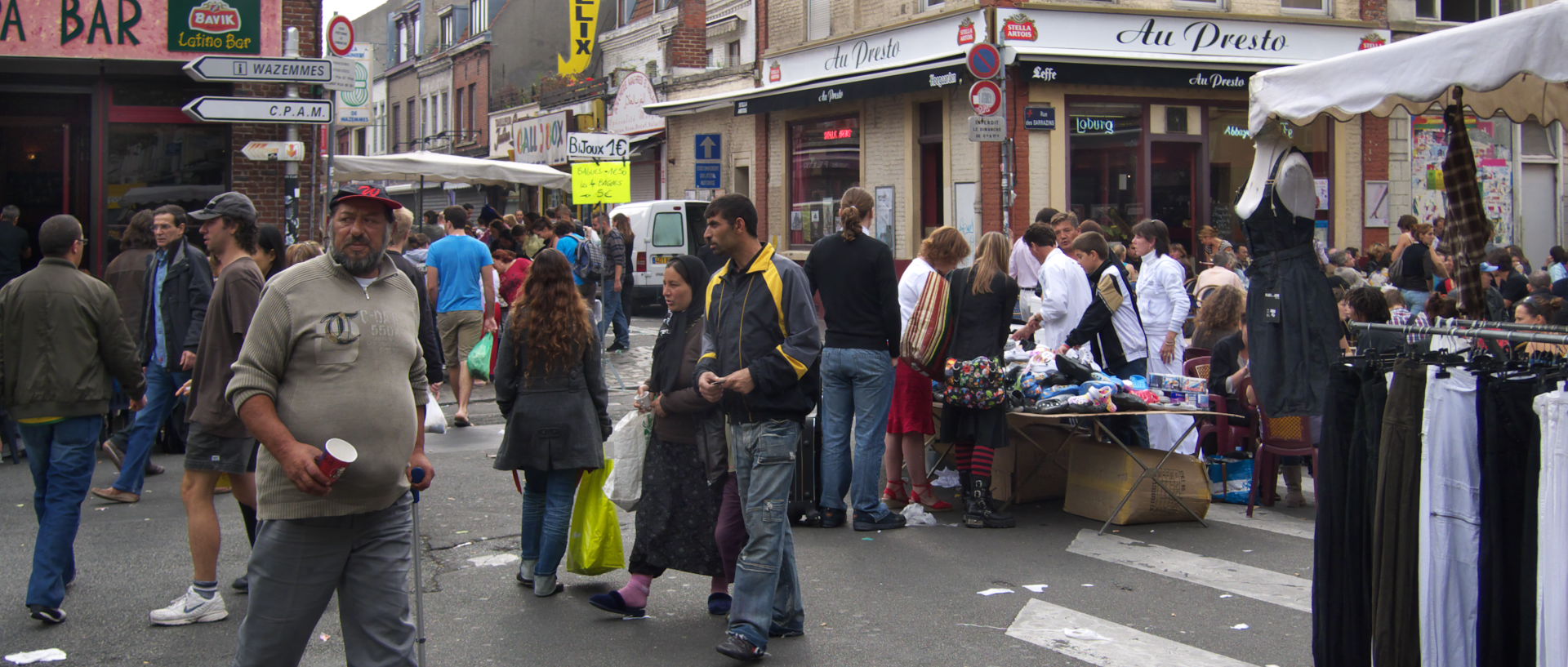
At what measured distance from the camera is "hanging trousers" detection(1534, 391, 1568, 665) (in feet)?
12.1

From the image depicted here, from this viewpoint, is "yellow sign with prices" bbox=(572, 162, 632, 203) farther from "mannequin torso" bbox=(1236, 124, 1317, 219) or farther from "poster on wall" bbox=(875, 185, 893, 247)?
"mannequin torso" bbox=(1236, 124, 1317, 219)

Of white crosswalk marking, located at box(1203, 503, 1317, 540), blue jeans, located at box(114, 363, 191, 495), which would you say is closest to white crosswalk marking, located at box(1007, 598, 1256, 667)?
white crosswalk marking, located at box(1203, 503, 1317, 540)

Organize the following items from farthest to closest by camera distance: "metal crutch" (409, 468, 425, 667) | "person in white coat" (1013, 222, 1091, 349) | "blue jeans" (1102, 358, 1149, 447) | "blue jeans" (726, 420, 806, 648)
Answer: "person in white coat" (1013, 222, 1091, 349) < "blue jeans" (1102, 358, 1149, 447) < "blue jeans" (726, 420, 806, 648) < "metal crutch" (409, 468, 425, 667)

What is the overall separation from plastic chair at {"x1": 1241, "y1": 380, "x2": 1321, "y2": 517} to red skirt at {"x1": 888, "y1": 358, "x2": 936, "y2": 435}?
199 cm

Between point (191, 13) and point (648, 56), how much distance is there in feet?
57.8

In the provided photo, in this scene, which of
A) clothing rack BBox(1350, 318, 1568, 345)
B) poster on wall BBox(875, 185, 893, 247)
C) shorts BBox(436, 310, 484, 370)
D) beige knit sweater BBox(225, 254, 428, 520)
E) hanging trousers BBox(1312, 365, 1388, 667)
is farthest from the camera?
poster on wall BBox(875, 185, 893, 247)

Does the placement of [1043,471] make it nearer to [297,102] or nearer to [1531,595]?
[1531,595]

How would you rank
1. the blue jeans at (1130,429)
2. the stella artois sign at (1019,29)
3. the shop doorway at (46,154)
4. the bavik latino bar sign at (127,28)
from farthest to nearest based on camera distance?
1. the stella artois sign at (1019,29)
2. the shop doorway at (46,154)
3. the bavik latino bar sign at (127,28)
4. the blue jeans at (1130,429)

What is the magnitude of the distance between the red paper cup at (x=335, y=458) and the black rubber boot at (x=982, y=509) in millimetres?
4702

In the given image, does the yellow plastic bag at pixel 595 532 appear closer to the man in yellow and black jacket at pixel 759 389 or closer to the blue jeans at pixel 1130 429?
the man in yellow and black jacket at pixel 759 389

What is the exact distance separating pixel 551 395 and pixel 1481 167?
21.3m

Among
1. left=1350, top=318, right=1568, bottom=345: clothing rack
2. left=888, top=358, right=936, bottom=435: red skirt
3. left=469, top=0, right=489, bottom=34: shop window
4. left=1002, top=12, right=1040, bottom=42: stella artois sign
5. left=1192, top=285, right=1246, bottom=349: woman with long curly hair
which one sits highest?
left=469, top=0, right=489, bottom=34: shop window

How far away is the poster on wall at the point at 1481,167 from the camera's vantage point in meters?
22.5

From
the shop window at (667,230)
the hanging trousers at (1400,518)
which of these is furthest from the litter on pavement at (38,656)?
the shop window at (667,230)
